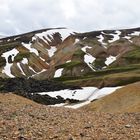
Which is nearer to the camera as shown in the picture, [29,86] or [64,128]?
[64,128]

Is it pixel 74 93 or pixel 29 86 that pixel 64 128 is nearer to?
pixel 74 93

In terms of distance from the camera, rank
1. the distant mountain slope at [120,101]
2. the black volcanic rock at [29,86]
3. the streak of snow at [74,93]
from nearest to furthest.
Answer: the distant mountain slope at [120,101] → the streak of snow at [74,93] → the black volcanic rock at [29,86]

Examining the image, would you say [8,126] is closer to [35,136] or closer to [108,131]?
[35,136]

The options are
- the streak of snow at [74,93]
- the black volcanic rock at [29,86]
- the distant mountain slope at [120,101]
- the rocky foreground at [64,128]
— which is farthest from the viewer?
the black volcanic rock at [29,86]

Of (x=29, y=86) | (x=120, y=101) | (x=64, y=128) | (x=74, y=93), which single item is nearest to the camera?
(x=64, y=128)

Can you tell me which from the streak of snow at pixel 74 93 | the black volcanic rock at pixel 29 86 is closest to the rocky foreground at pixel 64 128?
the streak of snow at pixel 74 93

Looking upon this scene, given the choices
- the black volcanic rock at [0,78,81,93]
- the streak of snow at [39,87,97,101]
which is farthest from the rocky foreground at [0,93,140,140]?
the black volcanic rock at [0,78,81,93]

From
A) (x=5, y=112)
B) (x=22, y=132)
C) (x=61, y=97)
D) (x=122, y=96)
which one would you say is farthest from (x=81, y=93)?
(x=22, y=132)

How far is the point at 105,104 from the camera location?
215ft

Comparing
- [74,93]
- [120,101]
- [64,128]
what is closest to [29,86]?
[74,93]

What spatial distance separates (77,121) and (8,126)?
216 inches

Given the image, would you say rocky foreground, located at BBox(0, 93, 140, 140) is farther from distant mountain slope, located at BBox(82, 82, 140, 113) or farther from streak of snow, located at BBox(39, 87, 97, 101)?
streak of snow, located at BBox(39, 87, 97, 101)

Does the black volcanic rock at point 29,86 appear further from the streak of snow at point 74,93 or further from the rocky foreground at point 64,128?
Answer: the rocky foreground at point 64,128

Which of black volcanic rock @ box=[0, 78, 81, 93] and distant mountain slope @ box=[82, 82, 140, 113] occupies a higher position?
black volcanic rock @ box=[0, 78, 81, 93]
